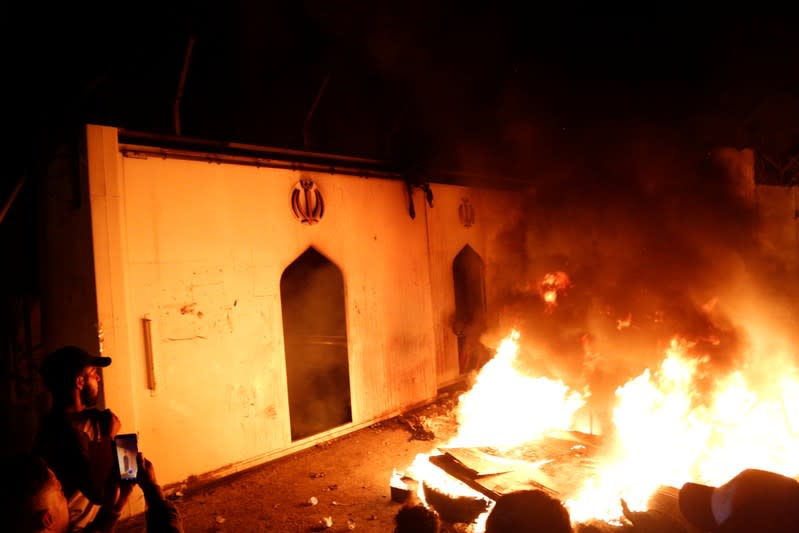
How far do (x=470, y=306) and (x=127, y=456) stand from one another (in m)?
9.25

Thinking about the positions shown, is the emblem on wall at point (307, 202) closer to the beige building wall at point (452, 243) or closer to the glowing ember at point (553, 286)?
the beige building wall at point (452, 243)

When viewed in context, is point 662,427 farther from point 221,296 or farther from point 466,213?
point 221,296

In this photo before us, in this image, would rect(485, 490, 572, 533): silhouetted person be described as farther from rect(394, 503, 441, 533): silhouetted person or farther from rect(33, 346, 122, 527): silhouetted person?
rect(33, 346, 122, 527): silhouetted person

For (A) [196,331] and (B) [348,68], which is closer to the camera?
(A) [196,331]

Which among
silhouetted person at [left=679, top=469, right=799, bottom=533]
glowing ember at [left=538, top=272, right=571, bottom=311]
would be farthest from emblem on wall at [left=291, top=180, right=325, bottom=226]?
silhouetted person at [left=679, top=469, right=799, bottom=533]

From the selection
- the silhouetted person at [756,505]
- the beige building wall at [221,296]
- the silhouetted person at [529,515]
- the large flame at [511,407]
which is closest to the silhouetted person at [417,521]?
the silhouetted person at [529,515]

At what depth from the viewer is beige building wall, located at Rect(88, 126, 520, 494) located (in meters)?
5.48

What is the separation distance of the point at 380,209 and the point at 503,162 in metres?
4.52

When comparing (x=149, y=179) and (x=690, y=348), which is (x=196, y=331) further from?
(x=690, y=348)

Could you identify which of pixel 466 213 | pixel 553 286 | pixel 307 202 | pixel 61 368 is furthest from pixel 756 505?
pixel 466 213

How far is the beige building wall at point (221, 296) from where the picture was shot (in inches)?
216

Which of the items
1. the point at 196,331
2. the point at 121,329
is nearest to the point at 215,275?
the point at 196,331

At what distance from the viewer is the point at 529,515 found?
3.50 meters

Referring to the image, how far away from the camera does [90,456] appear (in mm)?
3533
